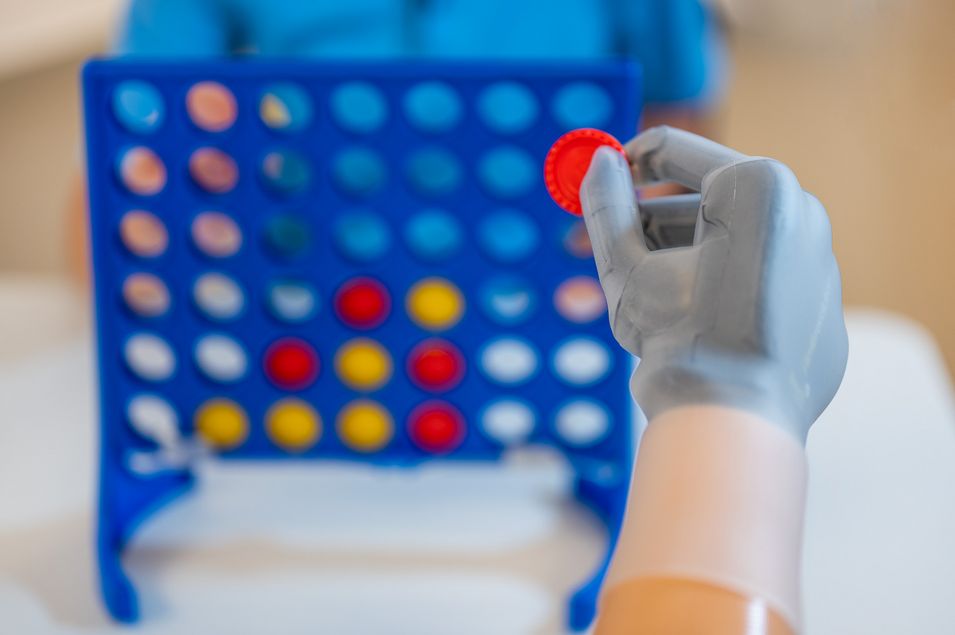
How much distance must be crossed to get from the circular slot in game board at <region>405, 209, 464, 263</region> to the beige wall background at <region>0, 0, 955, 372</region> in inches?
38.5

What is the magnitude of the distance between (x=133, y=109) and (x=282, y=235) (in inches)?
4.0

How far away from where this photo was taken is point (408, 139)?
0.44 m

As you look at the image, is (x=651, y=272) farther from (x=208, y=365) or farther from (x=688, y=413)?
(x=208, y=365)

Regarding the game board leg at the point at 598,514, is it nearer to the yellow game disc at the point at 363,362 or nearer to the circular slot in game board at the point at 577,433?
the circular slot in game board at the point at 577,433

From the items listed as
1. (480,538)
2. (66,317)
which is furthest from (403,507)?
(66,317)

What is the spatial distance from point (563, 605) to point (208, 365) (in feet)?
0.74

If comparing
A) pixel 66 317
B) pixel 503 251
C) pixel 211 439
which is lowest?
pixel 66 317

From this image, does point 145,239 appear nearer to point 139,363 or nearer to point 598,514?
point 139,363

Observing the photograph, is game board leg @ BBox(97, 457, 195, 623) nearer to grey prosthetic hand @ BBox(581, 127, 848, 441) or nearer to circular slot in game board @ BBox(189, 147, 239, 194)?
circular slot in game board @ BBox(189, 147, 239, 194)

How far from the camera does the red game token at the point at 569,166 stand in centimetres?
29

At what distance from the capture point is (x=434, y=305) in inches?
18.3

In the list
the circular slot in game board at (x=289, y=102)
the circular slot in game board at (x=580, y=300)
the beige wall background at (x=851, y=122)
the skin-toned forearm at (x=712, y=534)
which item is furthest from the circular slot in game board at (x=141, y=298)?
the beige wall background at (x=851, y=122)

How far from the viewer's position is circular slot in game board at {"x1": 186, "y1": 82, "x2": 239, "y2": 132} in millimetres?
434

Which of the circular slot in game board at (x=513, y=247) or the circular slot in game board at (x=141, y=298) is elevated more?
the circular slot in game board at (x=513, y=247)
